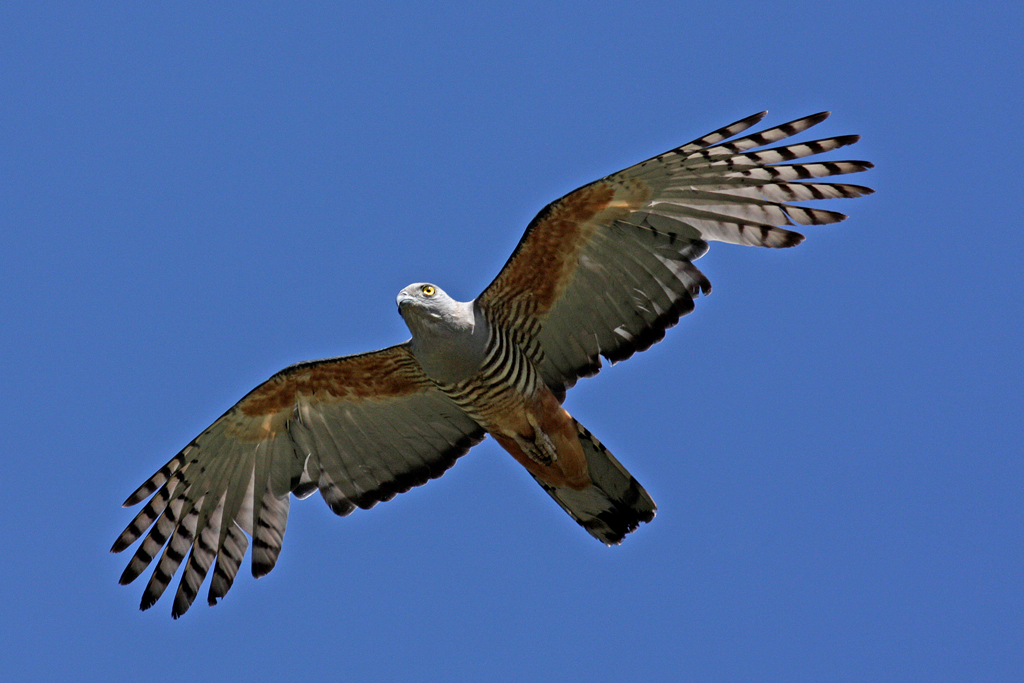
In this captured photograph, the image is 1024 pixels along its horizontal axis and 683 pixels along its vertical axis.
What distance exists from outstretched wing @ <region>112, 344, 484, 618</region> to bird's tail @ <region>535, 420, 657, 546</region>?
1310 millimetres

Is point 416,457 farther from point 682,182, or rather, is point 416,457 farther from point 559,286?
point 682,182

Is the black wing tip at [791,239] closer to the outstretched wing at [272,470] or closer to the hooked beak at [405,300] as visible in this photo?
the hooked beak at [405,300]

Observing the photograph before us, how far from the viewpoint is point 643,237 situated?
10.1 m

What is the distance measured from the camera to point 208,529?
456 inches

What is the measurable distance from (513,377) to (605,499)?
A: 1.47m

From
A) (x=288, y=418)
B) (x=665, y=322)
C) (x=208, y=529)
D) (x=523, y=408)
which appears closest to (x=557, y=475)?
(x=523, y=408)

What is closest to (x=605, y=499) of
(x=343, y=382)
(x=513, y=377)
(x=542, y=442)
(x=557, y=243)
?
(x=542, y=442)

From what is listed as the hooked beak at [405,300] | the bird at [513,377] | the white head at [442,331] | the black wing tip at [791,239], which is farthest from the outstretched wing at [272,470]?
the black wing tip at [791,239]

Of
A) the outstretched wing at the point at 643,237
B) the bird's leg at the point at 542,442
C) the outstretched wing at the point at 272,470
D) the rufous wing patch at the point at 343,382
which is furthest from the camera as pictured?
the outstretched wing at the point at 272,470

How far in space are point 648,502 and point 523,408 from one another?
4.89 feet

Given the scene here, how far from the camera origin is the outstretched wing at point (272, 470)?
11.3m

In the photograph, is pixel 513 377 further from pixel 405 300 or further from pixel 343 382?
pixel 343 382

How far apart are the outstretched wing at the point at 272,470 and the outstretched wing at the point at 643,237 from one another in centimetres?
148

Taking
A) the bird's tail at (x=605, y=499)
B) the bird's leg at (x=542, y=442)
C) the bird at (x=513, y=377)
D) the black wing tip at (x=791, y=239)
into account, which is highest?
the bird at (x=513, y=377)
